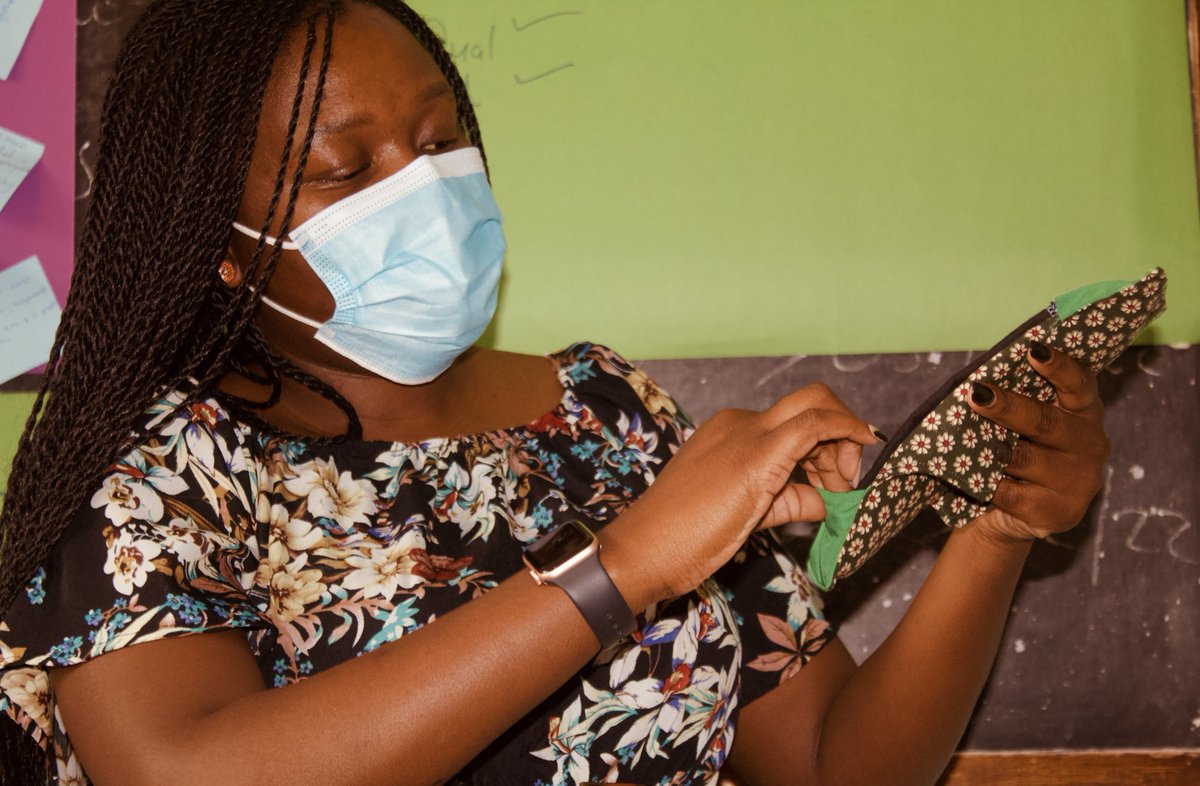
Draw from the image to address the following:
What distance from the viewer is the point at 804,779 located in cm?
125

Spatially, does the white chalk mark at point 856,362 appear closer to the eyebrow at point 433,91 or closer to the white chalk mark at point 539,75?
the white chalk mark at point 539,75

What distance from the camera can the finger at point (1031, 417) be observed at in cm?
97

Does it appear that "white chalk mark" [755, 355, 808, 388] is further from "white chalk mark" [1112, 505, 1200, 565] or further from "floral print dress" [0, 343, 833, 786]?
"white chalk mark" [1112, 505, 1200, 565]

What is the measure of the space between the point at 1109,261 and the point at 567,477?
2.89 feet

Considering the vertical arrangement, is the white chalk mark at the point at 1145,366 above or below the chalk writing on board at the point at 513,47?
below

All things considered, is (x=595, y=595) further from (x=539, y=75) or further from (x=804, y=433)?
(x=539, y=75)

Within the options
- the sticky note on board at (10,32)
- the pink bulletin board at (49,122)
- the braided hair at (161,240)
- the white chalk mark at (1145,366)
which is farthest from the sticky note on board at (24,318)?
the white chalk mark at (1145,366)

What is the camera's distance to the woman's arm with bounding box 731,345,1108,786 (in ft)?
3.44

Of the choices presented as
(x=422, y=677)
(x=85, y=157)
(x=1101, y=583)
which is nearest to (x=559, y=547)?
(x=422, y=677)

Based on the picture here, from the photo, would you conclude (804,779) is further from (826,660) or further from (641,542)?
(641,542)

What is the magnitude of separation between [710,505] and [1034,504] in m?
0.35

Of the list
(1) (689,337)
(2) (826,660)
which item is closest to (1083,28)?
(1) (689,337)

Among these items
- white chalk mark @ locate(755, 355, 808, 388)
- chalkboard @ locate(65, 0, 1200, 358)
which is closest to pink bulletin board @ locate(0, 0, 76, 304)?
chalkboard @ locate(65, 0, 1200, 358)

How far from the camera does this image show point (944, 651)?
115cm
